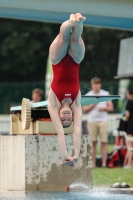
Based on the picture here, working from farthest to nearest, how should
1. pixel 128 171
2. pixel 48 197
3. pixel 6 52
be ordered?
pixel 6 52
pixel 128 171
pixel 48 197

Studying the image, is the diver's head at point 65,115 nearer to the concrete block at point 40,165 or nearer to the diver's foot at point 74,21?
the diver's foot at point 74,21

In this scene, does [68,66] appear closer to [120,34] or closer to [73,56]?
[73,56]

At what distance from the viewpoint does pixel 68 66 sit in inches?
447

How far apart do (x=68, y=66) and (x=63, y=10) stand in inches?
146

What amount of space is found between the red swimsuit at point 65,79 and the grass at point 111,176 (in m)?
3.71

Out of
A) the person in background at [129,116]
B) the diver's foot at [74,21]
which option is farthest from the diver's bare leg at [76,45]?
the person in background at [129,116]

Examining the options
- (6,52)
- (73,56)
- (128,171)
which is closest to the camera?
(73,56)

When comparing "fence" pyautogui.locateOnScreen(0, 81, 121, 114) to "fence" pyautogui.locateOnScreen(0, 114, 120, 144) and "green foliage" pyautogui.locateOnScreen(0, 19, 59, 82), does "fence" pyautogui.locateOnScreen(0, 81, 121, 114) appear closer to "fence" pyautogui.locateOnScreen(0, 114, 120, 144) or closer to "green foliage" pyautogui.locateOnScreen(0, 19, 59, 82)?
"fence" pyautogui.locateOnScreen(0, 114, 120, 144)

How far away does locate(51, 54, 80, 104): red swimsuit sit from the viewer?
11359 millimetres

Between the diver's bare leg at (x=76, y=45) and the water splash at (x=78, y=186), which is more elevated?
the diver's bare leg at (x=76, y=45)

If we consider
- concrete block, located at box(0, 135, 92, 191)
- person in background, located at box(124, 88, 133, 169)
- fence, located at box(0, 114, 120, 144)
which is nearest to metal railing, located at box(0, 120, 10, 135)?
fence, located at box(0, 114, 120, 144)

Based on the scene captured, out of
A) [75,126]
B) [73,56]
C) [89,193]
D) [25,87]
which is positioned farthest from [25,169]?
[25,87]

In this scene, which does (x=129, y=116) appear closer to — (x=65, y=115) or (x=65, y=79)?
(x=65, y=79)

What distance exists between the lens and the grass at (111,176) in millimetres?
14877
